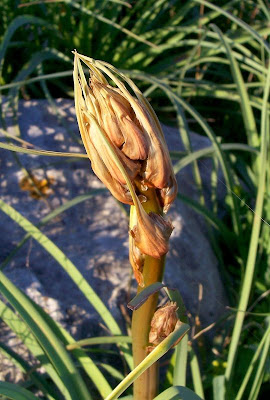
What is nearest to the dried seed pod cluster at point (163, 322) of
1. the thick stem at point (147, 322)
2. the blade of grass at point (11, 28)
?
the thick stem at point (147, 322)

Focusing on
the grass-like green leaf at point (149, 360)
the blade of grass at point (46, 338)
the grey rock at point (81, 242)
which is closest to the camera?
the grass-like green leaf at point (149, 360)

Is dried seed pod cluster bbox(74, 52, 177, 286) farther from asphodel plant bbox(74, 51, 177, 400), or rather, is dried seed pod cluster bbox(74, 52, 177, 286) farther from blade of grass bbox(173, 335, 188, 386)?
blade of grass bbox(173, 335, 188, 386)

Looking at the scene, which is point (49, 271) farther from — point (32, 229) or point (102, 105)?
point (102, 105)

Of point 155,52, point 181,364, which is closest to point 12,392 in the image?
point 181,364

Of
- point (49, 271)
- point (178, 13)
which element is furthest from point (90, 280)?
point (178, 13)

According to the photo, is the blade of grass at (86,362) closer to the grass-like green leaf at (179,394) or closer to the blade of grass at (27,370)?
the blade of grass at (27,370)

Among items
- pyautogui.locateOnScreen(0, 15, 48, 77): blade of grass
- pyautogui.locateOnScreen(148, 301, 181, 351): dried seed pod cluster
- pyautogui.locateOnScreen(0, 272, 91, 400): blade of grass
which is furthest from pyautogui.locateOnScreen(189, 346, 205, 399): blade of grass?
pyautogui.locateOnScreen(0, 15, 48, 77): blade of grass
